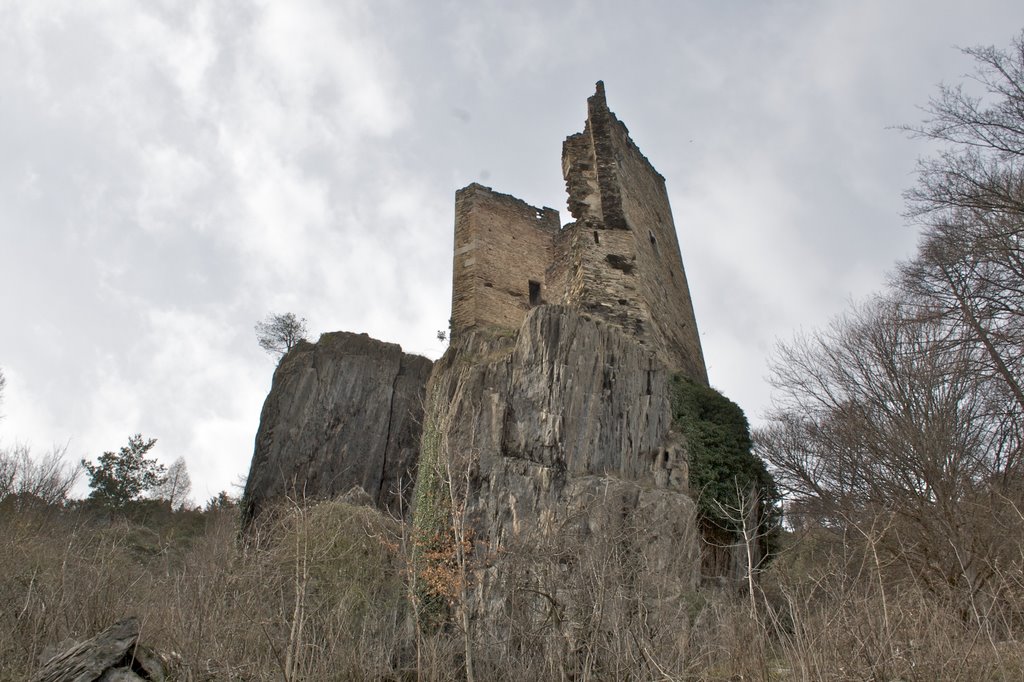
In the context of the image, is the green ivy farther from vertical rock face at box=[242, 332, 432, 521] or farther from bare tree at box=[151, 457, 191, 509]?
bare tree at box=[151, 457, 191, 509]

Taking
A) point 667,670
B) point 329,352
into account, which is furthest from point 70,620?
point 329,352

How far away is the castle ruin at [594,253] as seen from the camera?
1453 centimetres

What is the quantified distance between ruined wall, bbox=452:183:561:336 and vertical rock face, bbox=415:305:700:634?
5.18 metres

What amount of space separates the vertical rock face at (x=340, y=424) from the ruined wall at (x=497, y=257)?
95.4 inches

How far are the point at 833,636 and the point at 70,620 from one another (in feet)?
26.6

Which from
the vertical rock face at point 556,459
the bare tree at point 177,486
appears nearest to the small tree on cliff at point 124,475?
the bare tree at point 177,486

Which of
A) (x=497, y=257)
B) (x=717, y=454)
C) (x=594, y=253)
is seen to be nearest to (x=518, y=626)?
(x=717, y=454)

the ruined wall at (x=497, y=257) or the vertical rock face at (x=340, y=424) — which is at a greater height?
the ruined wall at (x=497, y=257)

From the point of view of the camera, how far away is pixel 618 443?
1202 cm

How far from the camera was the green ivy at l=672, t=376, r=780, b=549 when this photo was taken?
39.2 ft

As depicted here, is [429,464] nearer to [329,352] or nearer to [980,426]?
[329,352]

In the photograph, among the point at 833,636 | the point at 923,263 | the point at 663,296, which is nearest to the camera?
the point at 833,636

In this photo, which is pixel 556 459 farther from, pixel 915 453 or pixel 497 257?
pixel 497 257

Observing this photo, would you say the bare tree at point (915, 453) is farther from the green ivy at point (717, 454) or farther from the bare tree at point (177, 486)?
the bare tree at point (177, 486)
